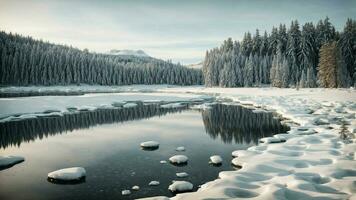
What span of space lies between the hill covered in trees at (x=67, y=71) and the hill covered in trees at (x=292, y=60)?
26.3 m

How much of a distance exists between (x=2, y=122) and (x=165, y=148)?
1607 centimetres

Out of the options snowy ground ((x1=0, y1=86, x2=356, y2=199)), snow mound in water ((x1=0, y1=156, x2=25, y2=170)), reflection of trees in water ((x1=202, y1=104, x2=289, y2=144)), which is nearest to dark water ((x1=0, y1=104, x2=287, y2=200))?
reflection of trees in water ((x1=202, y1=104, x2=289, y2=144))

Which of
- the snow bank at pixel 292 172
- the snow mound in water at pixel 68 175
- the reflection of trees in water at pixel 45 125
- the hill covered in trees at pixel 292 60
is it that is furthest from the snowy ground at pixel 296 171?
the hill covered in trees at pixel 292 60

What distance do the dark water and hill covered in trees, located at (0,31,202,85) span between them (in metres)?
65.5

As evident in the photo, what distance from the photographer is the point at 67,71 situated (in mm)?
89750

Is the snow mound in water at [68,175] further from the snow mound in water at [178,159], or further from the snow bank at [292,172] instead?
the snow bank at [292,172]

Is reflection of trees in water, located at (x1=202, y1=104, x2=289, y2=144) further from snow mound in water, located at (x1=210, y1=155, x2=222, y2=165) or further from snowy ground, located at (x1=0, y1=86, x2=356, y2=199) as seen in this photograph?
snow mound in water, located at (x1=210, y1=155, x2=222, y2=165)

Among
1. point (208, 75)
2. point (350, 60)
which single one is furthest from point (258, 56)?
point (350, 60)

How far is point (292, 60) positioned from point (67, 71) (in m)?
66.5

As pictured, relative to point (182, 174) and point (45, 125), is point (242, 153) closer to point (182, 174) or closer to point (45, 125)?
point (182, 174)

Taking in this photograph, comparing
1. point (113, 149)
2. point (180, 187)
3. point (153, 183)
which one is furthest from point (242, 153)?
point (113, 149)

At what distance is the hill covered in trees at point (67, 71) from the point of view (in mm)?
80250

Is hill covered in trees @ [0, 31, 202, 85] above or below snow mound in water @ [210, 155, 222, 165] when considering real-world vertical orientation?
above

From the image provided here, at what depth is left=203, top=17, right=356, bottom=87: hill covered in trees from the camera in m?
47.7
